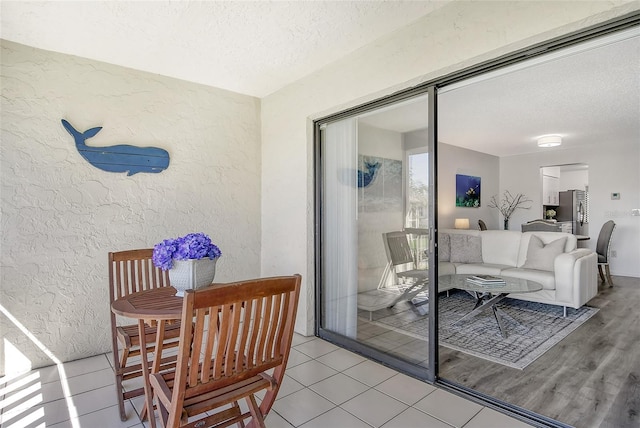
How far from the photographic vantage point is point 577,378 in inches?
94.9

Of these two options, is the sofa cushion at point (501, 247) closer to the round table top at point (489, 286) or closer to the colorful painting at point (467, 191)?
the round table top at point (489, 286)

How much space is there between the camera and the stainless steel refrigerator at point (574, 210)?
806cm

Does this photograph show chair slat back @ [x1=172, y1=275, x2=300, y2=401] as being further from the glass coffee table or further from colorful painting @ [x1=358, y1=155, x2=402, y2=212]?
the glass coffee table

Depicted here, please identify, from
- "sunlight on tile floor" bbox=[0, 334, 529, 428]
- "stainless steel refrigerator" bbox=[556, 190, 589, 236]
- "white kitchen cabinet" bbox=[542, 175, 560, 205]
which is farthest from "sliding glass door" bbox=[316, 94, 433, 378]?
"stainless steel refrigerator" bbox=[556, 190, 589, 236]

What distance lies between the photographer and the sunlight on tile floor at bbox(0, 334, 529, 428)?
195cm

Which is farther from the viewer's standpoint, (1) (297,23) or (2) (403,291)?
(2) (403,291)

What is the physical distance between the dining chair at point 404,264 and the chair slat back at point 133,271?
67.3 inches

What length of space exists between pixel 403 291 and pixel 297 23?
2.08m

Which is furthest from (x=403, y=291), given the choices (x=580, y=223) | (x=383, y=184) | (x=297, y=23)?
(x=580, y=223)

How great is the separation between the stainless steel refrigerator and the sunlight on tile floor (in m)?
7.85

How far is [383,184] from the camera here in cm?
276

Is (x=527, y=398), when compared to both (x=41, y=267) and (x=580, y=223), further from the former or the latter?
(x=580, y=223)

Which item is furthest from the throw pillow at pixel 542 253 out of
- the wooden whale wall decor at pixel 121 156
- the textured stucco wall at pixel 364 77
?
the wooden whale wall decor at pixel 121 156

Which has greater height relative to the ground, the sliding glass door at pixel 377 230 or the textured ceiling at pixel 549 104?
the textured ceiling at pixel 549 104
